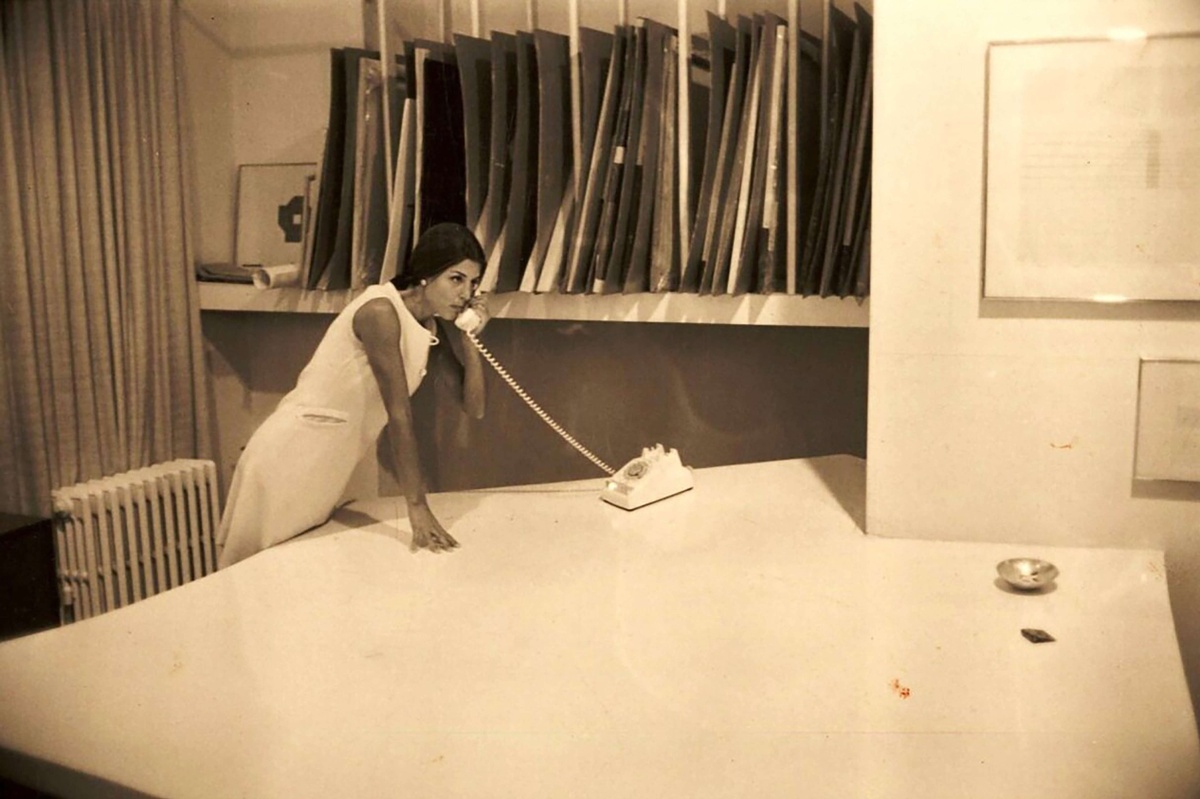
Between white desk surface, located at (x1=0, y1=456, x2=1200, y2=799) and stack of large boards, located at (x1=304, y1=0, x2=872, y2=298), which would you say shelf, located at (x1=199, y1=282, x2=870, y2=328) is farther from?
white desk surface, located at (x1=0, y1=456, x2=1200, y2=799)

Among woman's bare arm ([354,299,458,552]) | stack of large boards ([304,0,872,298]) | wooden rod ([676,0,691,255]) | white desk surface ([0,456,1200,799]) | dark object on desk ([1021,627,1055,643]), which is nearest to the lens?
white desk surface ([0,456,1200,799])

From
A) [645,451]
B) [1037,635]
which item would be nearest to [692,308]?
[645,451]

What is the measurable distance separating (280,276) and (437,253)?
8.7 inches

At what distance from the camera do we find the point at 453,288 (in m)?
1.38

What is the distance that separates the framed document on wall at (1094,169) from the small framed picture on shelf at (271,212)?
0.86 metres

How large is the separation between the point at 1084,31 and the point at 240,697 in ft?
3.81

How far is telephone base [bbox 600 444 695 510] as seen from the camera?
1578mm

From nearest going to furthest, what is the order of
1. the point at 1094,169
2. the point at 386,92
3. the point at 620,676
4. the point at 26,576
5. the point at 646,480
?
the point at 620,676, the point at 26,576, the point at 1094,169, the point at 386,92, the point at 646,480

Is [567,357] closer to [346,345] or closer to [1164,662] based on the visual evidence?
[346,345]

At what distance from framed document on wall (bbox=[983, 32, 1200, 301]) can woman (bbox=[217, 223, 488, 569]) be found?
0.68 meters

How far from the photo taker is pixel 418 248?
1351 mm

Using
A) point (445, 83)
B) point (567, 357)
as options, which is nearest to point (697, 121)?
point (445, 83)

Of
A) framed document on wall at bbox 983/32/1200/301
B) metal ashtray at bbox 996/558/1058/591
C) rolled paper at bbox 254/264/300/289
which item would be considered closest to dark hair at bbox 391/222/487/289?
rolled paper at bbox 254/264/300/289

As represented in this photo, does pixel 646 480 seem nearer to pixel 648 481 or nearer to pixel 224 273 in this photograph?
pixel 648 481
